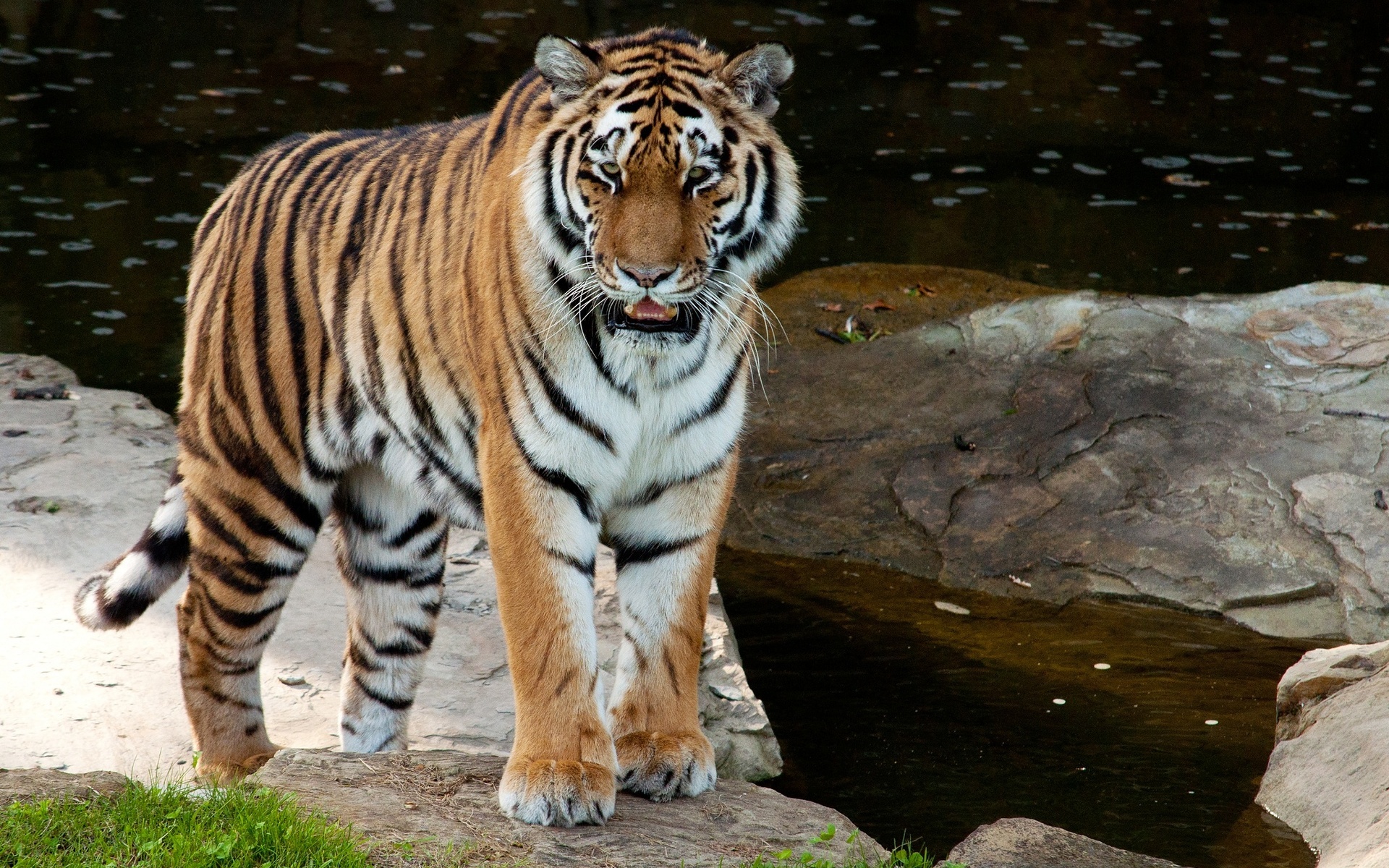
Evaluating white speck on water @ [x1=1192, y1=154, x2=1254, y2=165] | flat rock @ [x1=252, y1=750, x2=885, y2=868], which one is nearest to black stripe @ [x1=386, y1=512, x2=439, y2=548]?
flat rock @ [x1=252, y1=750, x2=885, y2=868]

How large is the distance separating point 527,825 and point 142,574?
1.45 m

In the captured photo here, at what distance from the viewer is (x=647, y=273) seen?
283 cm

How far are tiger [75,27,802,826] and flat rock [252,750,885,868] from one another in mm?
68

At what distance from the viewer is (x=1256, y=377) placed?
6.18 metres

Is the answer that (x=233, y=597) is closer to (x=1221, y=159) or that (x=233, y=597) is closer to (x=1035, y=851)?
(x=1035, y=851)

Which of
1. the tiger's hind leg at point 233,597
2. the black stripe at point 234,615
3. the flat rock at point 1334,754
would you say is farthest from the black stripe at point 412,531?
the flat rock at point 1334,754

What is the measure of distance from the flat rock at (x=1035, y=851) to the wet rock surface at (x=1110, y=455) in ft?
6.68

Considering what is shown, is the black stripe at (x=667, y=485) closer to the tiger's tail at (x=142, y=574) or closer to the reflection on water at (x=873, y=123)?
the tiger's tail at (x=142, y=574)

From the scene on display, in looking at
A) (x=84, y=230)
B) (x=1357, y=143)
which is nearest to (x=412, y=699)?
(x=84, y=230)

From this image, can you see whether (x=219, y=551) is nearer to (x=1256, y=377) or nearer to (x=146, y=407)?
(x=146, y=407)

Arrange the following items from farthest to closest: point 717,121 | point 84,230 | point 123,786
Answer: point 84,230 → point 123,786 → point 717,121

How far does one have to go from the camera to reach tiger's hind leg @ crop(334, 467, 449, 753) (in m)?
3.91

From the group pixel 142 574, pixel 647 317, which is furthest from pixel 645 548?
pixel 142 574

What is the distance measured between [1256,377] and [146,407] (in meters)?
4.58
